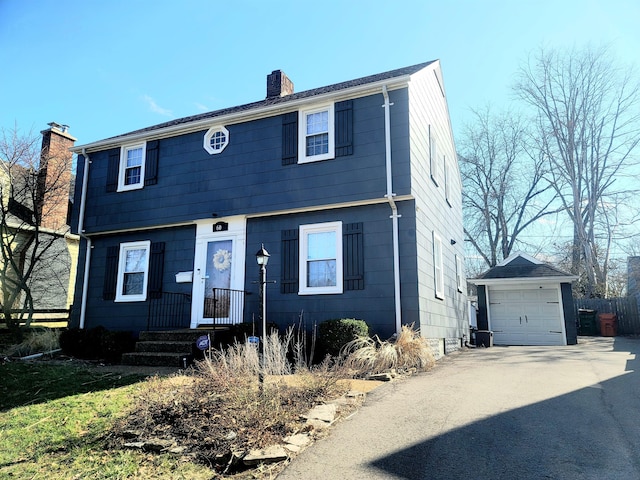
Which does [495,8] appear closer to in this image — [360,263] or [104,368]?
[360,263]

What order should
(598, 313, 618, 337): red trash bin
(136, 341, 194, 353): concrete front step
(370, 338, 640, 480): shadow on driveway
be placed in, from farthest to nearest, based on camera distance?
1. (598, 313, 618, 337): red trash bin
2. (136, 341, 194, 353): concrete front step
3. (370, 338, 640, 480): shadow on driveway

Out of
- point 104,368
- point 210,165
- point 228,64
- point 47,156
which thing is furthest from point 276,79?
point 104,368

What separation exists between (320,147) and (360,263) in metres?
2.90

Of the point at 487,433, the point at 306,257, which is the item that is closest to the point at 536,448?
the point at 487,433

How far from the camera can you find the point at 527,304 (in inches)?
630

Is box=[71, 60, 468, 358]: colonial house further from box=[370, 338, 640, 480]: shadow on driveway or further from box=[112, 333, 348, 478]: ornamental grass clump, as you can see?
box=[370, 338, 640, 480]: shadow on driveway

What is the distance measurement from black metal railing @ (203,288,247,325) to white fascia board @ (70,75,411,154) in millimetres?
4263

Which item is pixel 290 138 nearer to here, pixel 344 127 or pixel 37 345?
pixel 344 127

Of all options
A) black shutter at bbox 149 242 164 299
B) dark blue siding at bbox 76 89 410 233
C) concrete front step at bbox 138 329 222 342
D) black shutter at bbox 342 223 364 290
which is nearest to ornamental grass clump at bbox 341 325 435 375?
black shutter at bbox 342 223 364 290

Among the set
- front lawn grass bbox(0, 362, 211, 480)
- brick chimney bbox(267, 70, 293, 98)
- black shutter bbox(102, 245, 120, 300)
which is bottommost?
front lawn grass bbox(0, 362, 211, 480)

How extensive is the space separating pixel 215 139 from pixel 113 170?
328cm

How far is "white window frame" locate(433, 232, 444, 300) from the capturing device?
36.2ft

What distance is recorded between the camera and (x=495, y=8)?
29.8 ft

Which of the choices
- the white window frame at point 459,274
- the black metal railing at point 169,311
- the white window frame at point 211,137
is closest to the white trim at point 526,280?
the white window frame at point 459,274
